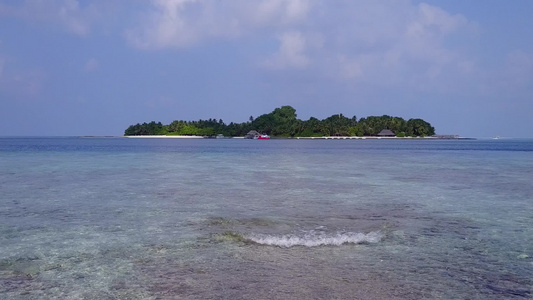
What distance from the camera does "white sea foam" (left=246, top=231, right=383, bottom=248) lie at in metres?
9.95

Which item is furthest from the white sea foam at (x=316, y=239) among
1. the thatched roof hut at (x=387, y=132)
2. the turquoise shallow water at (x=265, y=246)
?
the thatched roof hut at (x=387, y=132)

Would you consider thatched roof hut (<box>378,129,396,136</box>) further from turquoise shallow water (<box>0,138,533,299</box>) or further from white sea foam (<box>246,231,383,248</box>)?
white sea foam (<box>246,231,383,248</box>)

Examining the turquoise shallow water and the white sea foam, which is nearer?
the turquoise shallow water

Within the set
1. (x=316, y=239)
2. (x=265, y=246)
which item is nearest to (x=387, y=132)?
(x=316, y=239)

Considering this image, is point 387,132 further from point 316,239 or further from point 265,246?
point 265,246

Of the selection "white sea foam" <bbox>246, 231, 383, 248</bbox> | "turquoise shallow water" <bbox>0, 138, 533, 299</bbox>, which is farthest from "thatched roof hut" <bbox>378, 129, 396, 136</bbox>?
"white sea foam" <bbox>246, 231, 383, 248</bbox>

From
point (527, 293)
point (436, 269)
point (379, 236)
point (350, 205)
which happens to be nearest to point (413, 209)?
point (350, 205)

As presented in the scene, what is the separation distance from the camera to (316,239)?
33.9 ft

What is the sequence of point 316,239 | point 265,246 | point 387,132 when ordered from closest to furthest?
1. point 265,246
2. point 316,239
3. point 387,132

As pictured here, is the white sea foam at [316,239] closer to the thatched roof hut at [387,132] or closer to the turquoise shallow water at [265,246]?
the turquoise shallow water at [265,246]

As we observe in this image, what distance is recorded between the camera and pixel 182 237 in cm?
1066

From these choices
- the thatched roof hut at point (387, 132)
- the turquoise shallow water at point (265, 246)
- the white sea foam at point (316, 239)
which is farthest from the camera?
the thatched roof hut at point (387, 132)

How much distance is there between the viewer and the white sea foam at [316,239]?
9.95 m

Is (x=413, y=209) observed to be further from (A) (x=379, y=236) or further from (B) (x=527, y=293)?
(B) (x=527, y=293)
